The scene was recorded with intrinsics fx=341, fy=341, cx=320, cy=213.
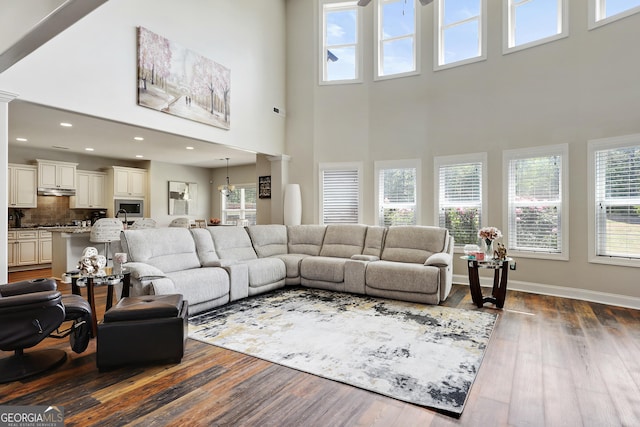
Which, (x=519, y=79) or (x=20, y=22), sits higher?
(x=519, y=79)

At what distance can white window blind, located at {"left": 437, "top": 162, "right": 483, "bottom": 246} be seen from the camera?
5.62 m

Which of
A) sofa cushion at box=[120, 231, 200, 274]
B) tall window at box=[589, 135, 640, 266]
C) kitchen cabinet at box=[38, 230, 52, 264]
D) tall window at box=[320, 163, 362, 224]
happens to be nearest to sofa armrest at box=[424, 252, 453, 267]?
tall window at box=[589, 135, 640, 266]

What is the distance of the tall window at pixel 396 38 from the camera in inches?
243

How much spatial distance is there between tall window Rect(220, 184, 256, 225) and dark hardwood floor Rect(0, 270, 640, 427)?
280 inches

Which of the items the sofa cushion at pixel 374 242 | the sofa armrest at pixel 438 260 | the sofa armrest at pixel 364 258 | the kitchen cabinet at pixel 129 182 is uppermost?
the kitchen cabinet at pixel 129 182

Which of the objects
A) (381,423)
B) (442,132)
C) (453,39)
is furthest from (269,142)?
(381,423)

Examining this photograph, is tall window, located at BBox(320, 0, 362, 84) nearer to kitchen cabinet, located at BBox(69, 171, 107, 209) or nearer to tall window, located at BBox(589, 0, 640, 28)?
tall window, located at BBox(589, 0, 640, 28)

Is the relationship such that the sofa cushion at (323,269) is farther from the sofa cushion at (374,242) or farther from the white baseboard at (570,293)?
the white baseboard at (570,293)

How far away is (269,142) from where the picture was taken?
6.82 metres

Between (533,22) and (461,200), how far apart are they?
2862mm

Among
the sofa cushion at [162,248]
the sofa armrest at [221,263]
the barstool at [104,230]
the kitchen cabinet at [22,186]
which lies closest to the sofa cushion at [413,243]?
the sofa armrest at [221,263]

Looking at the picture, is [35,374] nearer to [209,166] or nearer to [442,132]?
[442,132]

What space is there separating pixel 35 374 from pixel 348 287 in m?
3.45

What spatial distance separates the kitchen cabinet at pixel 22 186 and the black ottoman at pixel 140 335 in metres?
6.45
